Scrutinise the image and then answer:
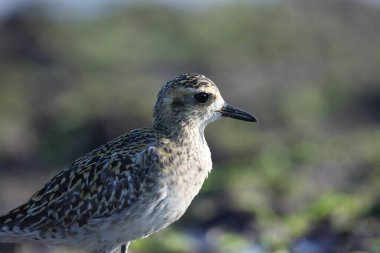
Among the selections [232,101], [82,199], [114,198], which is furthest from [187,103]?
[232,101]

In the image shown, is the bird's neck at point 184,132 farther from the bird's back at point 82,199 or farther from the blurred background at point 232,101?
the blurred background at point 232,101

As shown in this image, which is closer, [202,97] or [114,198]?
[114,198]

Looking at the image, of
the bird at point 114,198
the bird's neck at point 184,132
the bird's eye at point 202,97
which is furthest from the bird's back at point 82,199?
the bird's eye at point 202,97

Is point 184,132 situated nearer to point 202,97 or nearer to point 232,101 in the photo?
point 202,97

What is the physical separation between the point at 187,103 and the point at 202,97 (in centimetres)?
16

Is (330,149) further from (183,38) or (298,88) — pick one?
(183,38)

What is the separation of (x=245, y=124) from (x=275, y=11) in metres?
7.06

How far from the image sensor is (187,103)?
1088 centimetres

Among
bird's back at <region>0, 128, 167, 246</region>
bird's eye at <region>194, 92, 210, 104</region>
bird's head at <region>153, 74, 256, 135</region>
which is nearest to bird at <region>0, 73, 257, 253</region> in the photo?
bird's back at <region>0, 128, 167, 246</region>

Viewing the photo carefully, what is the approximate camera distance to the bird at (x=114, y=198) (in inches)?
400

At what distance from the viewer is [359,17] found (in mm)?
25031

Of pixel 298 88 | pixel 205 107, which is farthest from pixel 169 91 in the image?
pixel 298 88

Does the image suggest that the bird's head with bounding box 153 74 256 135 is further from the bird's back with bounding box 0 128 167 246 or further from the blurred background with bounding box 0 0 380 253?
the blurred background with bounding box 0 0 380 253

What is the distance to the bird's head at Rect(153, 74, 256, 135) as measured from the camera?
10.9 meters
